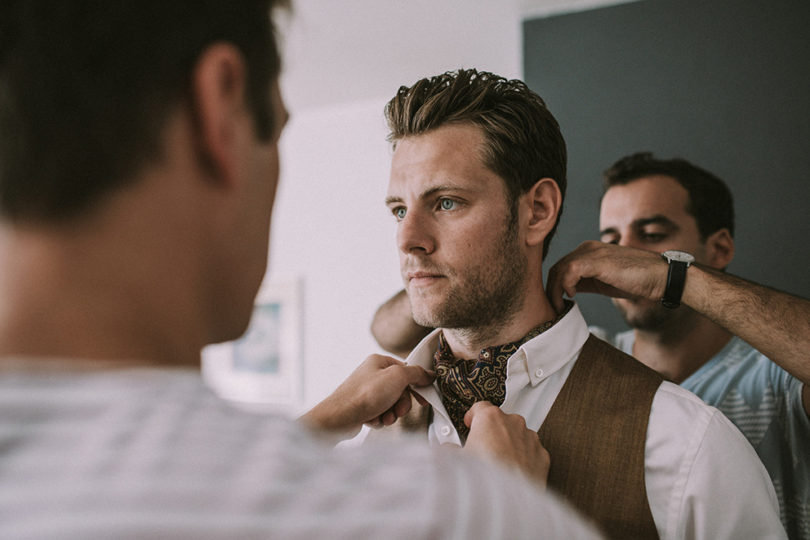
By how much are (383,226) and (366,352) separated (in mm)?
957

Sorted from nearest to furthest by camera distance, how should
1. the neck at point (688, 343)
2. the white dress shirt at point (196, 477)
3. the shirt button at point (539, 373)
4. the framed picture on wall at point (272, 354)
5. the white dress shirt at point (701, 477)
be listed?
the white dress shirt at point (196, 477) → the white dress shirt at point (701, 477) → the shirt button at point (539, 373) → the neck at point (688, 343) → the framed picture on wall at point (272, 354)

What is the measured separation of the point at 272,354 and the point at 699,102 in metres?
3.60

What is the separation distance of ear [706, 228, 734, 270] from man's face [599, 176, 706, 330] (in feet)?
0.14

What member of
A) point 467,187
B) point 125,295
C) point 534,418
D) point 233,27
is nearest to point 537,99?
point 467,187

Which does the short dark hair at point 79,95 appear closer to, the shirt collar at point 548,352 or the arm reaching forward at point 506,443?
the arm reaching forward at point 506,443

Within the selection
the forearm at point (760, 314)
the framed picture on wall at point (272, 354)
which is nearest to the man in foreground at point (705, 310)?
the forearm at point (760, 314)

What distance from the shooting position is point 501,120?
1494 mm

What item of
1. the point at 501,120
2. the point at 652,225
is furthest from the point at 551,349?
the point at 652,225

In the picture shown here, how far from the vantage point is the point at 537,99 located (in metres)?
1.56

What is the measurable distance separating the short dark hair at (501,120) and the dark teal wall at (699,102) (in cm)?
112

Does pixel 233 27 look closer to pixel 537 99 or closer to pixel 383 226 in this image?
pixel 537 99

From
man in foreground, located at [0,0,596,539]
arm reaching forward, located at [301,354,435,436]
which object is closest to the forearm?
arm reaching forward, located at [301,354,435,436]

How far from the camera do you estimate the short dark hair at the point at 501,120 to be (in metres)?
1.49

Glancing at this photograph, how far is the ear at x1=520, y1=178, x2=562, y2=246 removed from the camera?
1538mm
